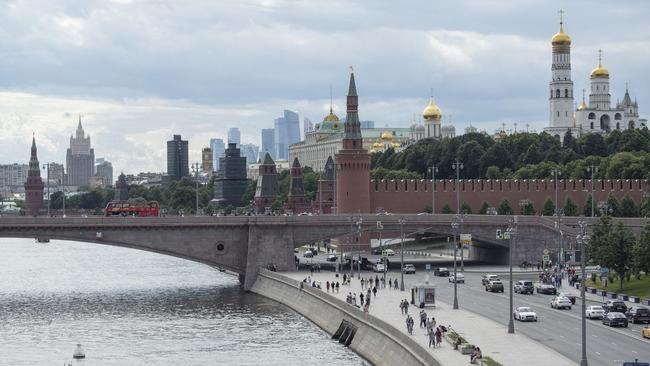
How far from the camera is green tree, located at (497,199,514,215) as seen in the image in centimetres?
15950

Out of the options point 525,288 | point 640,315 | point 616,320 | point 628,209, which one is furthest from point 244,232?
point 628,209

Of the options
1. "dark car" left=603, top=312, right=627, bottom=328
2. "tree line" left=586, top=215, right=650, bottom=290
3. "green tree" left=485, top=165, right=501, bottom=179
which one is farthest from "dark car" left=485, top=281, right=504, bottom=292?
"green tree" left=485, top=165, right=501, bottom=179

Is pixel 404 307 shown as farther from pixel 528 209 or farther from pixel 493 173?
pixel 493 173

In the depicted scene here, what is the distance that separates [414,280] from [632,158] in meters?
77.5

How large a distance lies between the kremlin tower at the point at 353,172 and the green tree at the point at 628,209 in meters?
Result: 30.5

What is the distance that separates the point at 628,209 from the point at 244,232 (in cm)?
5615

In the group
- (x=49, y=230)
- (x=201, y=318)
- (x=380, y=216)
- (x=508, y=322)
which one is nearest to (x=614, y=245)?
(x=508, y=322)

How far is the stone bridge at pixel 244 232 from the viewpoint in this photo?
4385 inches

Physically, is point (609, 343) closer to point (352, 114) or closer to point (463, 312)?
point (463, 312)

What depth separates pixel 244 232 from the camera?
11625 centimetres

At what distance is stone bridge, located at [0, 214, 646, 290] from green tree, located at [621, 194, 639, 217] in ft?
95.8

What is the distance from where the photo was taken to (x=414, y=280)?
103625 mm

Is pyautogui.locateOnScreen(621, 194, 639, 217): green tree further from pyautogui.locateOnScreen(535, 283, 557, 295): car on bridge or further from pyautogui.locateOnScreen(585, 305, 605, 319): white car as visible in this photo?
pyautogui.locateOnScreen(585, 305, 605, 319): white car

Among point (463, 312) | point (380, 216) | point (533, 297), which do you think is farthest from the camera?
point (380, 216)
